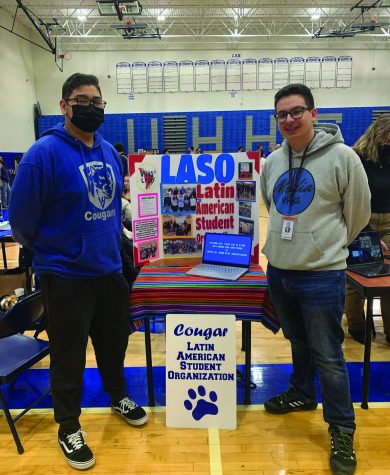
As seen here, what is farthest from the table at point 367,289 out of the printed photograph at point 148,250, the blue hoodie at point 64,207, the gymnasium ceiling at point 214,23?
the gymnasium ceiling at point 214,23

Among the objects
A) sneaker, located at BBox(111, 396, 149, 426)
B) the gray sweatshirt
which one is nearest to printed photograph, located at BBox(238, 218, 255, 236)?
the gray sweatshirt

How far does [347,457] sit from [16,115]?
12.2 meters

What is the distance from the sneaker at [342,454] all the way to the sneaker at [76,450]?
1.11m

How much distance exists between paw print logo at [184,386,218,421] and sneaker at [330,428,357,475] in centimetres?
59

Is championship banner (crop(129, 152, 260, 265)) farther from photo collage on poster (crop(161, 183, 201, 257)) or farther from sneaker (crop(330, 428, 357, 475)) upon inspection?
sneaker (crop(330, 428, 357, 475))

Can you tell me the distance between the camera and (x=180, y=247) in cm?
244

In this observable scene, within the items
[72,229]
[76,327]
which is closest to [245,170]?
[72,229]

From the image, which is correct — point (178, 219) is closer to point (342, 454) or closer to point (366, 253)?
point (366, 253)

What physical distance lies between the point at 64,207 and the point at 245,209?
1082mm

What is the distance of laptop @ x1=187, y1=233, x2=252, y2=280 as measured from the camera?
2.25 m

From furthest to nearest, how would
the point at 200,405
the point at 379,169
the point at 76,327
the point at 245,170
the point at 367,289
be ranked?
the point at 379,169, the point at 245,170, the point at 200,405, the point at 367,289, the point at 76,327

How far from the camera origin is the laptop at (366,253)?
228cm

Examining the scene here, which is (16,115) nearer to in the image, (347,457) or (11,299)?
(11,299)

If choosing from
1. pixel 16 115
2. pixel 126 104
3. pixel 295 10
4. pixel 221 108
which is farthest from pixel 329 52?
pixel 16 115
